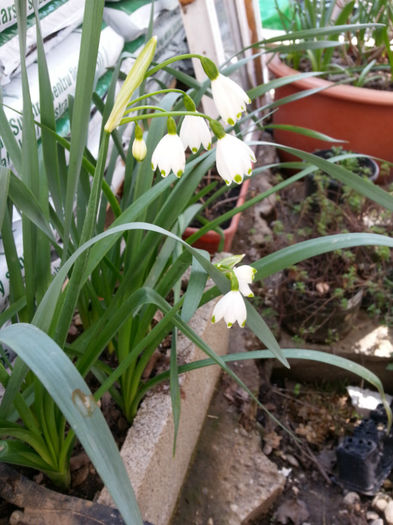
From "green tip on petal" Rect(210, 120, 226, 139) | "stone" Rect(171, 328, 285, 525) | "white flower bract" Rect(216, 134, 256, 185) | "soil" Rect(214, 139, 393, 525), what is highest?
"green tip on petal" Rect(210, 120, 226, 139)

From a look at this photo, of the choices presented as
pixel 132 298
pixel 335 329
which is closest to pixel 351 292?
pixel 335 329

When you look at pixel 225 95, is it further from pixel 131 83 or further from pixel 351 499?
pixel 351 499

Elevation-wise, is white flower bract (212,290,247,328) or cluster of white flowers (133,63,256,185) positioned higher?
cluster of white flowers (133,63,256,185)

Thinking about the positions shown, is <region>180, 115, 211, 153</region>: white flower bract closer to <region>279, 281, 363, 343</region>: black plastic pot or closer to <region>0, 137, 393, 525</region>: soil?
<region>0, 137, 393, 525</region>: soil

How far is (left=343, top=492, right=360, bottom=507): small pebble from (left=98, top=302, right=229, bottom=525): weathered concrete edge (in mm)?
431

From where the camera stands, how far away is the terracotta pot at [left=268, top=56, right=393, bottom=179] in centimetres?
214

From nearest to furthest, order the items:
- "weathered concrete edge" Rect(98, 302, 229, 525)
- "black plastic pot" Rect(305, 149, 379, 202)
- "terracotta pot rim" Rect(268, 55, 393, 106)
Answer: "weathered concrete edge" Rect(98, 302, 229, 525) < "black plastic pot" Rect(305, 149, 379, 202) < "terracotta pot rim" Rect(268, 55, 393, 106)

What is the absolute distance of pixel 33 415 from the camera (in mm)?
960

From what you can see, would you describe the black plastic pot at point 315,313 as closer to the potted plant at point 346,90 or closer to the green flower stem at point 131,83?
the potted plant at point 346,90

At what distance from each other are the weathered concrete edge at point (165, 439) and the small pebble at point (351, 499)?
431 mm

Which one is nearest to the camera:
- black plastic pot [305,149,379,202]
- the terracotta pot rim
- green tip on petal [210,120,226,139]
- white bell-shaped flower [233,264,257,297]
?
green tip on petal [210,120,226,139]

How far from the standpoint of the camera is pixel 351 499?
4.69 feet

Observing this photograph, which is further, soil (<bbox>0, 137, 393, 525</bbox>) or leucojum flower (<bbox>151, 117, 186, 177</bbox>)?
soil (<bbox>0, 137, 393, 525</bbox>)

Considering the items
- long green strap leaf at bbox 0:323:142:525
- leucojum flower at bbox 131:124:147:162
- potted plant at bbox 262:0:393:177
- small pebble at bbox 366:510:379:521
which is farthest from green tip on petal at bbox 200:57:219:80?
A: potted plant at bbox 262:0:393:177
